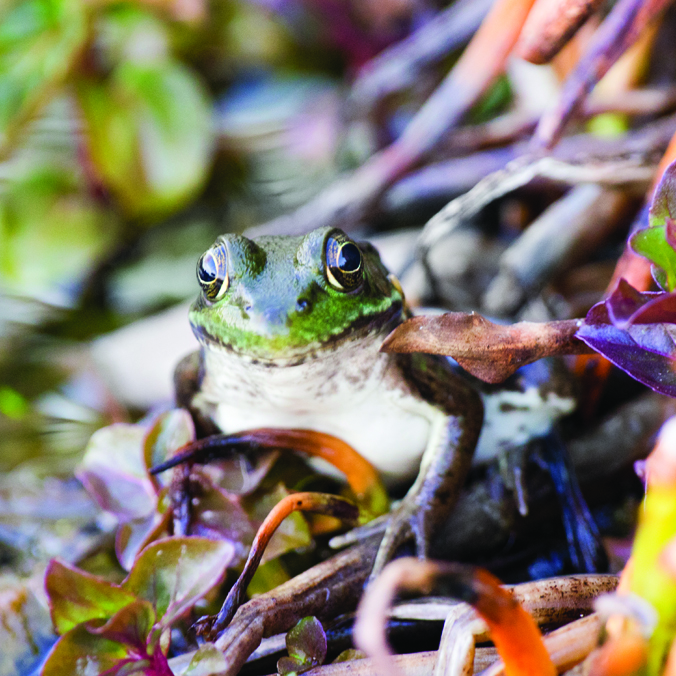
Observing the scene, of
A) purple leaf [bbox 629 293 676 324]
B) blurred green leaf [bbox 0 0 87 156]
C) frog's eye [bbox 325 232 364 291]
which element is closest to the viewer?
purple leaf [bbox 629 293 676 324]

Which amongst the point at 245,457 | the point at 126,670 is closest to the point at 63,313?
the point at 245,457

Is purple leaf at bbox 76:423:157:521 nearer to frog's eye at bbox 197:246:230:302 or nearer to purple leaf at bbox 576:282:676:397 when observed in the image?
frog's eye at bbox 197:246:230:302

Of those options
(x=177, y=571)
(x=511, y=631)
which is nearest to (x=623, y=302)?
(x=511, y=631)

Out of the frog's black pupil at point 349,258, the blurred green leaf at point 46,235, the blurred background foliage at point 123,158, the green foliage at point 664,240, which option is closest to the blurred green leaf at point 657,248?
the green foliage at point 664,240

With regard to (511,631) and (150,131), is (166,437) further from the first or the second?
(150,131)

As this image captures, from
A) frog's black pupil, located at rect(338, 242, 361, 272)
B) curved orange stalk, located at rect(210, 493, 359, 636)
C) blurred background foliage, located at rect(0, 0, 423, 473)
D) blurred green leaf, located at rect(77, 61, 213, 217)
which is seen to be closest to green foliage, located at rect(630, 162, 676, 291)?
frog's black pupil, located at rect(338, 242, 361, 272)

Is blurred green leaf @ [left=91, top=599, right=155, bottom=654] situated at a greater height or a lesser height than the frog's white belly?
lesser

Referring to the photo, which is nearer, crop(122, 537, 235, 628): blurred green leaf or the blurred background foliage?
crop(122, 537, 235, 628): blurred green leaf
